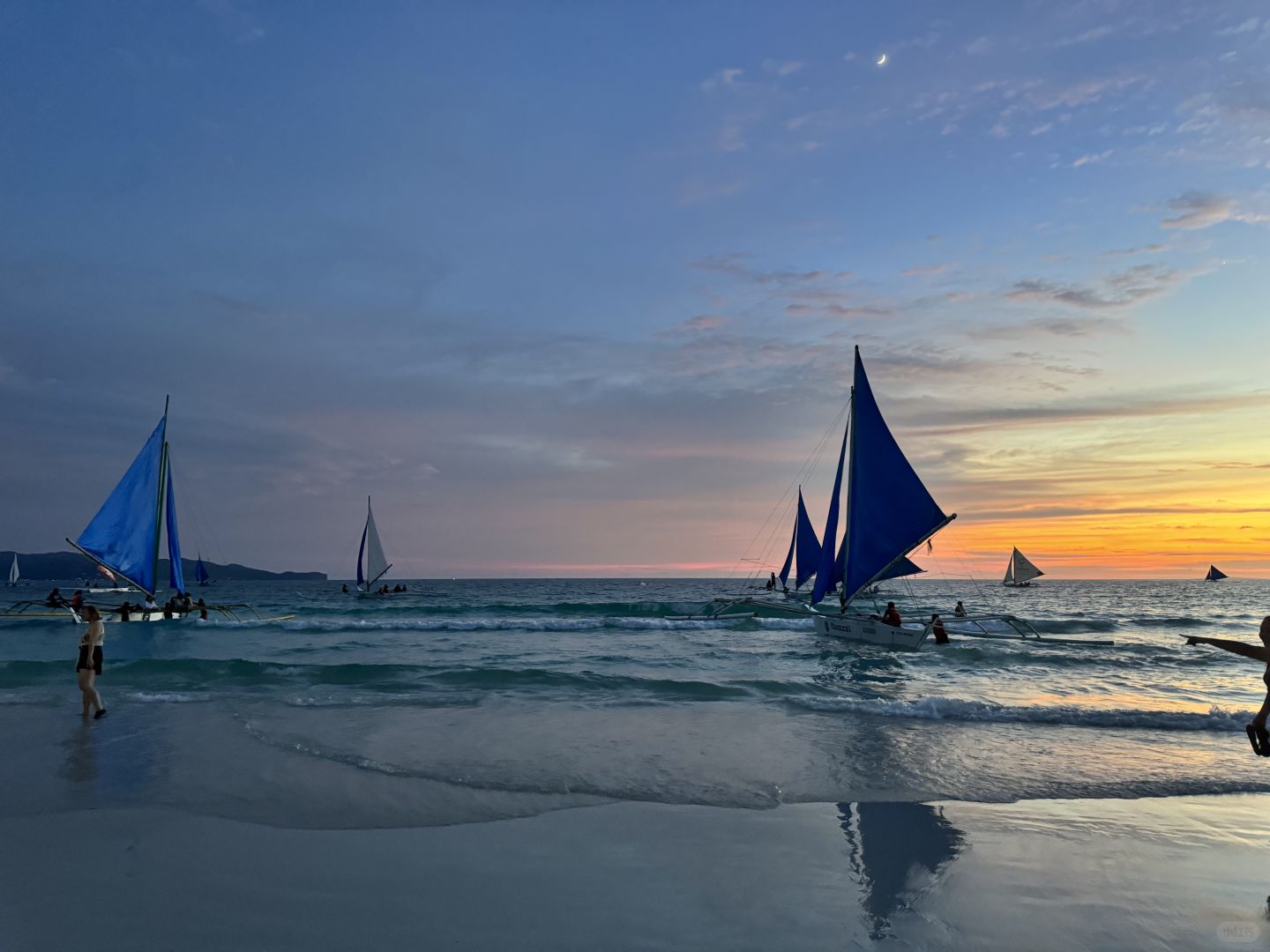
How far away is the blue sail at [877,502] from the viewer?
26.1 metres

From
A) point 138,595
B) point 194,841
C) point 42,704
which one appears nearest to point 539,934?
point 194,841

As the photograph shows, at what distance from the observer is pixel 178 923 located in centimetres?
525

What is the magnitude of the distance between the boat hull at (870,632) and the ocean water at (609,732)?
59 centimetres

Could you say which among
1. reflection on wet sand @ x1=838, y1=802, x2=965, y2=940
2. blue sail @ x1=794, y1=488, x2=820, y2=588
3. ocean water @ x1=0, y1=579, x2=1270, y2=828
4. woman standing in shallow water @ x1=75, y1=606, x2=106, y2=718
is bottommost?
ocean water @ x1=0, y1=579, x2=1270, y2=828

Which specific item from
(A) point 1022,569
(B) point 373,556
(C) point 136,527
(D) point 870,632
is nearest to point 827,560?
(D) point 870,632

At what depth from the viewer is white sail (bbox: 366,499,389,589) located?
78250mm

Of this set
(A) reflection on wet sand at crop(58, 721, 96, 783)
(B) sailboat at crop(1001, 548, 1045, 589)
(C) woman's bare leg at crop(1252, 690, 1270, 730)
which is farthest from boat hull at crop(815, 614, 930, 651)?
(B) sailboat at crop(1001, 548, 1045, 589)

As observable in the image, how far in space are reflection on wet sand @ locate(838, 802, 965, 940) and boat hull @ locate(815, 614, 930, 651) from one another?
18.2m

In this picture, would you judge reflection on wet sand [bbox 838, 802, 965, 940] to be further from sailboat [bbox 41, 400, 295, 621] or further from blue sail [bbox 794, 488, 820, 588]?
A: blue sail [bbox 794, 488, 820, 588]

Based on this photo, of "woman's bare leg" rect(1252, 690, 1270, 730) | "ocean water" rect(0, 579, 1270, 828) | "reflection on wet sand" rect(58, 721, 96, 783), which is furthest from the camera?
"reflection on wet sand" rect(58, 721, 96, 783)

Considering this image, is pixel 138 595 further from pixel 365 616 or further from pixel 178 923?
pixel 178 923

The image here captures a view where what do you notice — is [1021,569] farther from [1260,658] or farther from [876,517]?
[1260,658]

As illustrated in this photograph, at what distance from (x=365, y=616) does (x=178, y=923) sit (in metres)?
50.4

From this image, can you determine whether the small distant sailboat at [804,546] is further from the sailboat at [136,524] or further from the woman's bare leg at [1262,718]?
the woman's bare leg at [1262,718]
